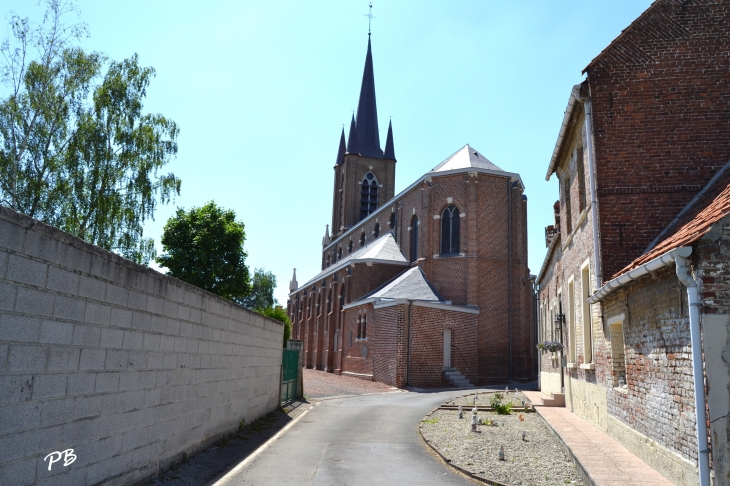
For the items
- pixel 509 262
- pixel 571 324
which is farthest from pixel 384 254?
pixel 571 324

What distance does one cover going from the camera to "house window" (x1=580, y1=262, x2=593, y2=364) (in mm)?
11398

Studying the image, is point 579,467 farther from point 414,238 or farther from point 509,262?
point 414,238

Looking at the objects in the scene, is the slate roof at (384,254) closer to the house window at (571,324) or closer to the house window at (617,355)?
the house window at (571,324)

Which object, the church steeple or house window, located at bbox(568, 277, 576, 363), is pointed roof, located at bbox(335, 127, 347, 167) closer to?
the church steeple

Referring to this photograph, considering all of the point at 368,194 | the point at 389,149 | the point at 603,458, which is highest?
the point at 389,149

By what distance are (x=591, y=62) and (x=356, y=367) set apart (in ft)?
79.8

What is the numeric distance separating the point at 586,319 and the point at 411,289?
1857cm

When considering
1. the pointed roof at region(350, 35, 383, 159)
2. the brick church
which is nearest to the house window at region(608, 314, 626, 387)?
the brick church

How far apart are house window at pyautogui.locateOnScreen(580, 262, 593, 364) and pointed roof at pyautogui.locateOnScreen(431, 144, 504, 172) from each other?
2132cm

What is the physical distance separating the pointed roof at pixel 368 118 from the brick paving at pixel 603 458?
43.5 m

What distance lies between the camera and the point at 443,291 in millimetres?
31625

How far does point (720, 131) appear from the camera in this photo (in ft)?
32.1

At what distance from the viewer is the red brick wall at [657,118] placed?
380 inches

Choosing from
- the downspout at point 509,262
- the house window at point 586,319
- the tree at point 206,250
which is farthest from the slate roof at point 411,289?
the house window at point 586,319
